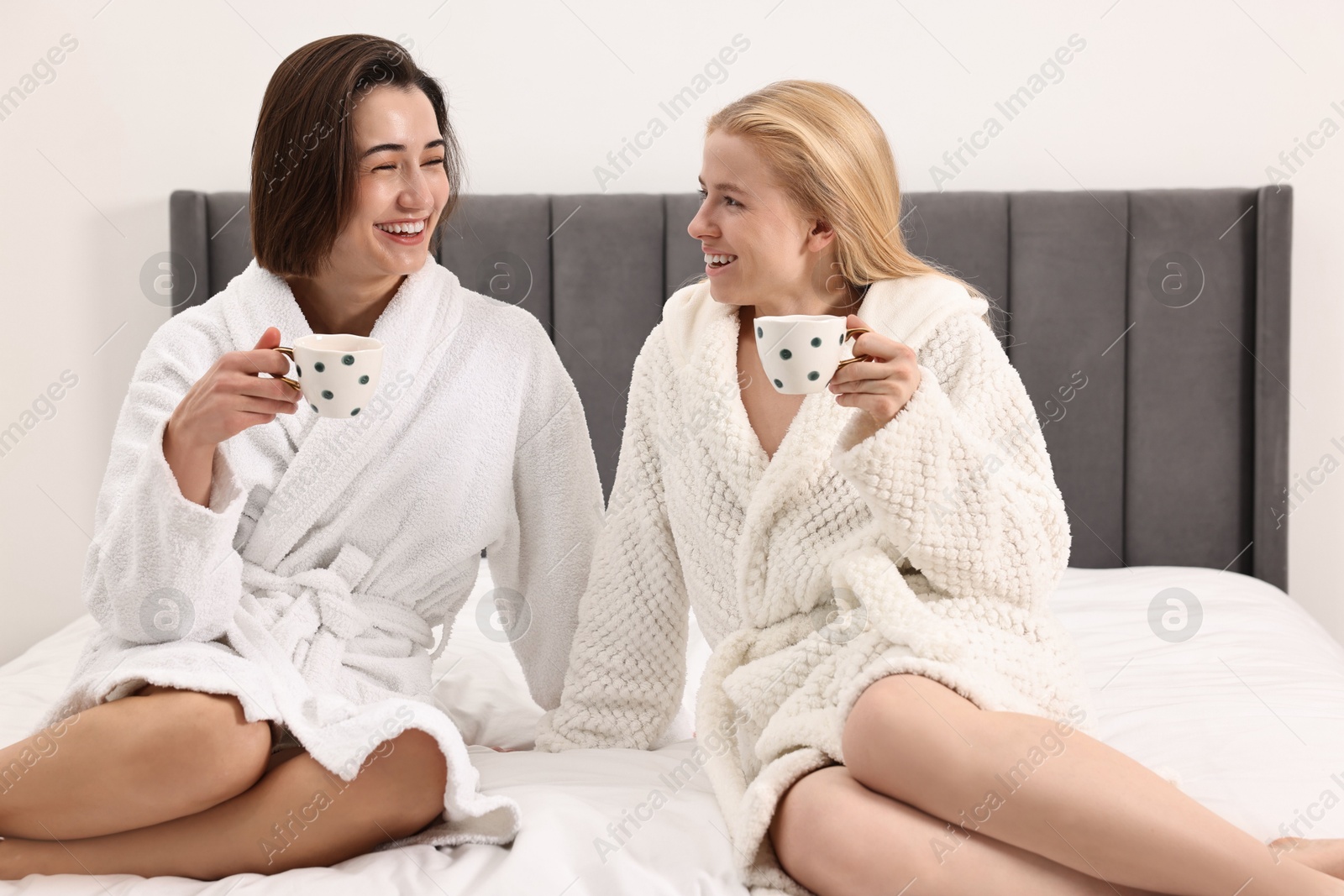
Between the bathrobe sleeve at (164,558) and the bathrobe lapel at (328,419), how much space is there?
10 centimetres

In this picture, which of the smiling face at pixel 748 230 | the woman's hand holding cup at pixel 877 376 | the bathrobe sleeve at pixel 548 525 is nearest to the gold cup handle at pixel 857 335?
the woman's hand holding cup at pixel 877 376

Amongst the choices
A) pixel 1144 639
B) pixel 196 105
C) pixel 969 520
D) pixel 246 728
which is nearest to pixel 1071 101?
pixel 1144 639

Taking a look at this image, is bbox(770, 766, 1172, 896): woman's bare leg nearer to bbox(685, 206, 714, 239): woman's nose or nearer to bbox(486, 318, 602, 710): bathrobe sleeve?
bbox(486, 318, 602, 710): bathrobe sleeve

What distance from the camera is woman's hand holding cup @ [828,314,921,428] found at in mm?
1210

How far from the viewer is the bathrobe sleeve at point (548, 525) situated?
5.31ft

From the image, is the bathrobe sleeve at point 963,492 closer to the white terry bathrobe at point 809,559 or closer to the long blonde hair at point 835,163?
the white terry bathrobe at point 809,559

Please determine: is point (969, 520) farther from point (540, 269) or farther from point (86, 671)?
point (540, 269)

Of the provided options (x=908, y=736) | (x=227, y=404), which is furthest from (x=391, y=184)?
(x=908, y=736)

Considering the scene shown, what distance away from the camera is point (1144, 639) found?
6.37 feet

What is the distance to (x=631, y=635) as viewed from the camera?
153 centimetres

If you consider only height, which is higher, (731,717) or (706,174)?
(706,174)

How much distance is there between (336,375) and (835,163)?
0.70 m

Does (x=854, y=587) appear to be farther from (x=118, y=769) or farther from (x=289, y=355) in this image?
(x=118, y=769)

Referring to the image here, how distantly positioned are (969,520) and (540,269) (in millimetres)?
1483
